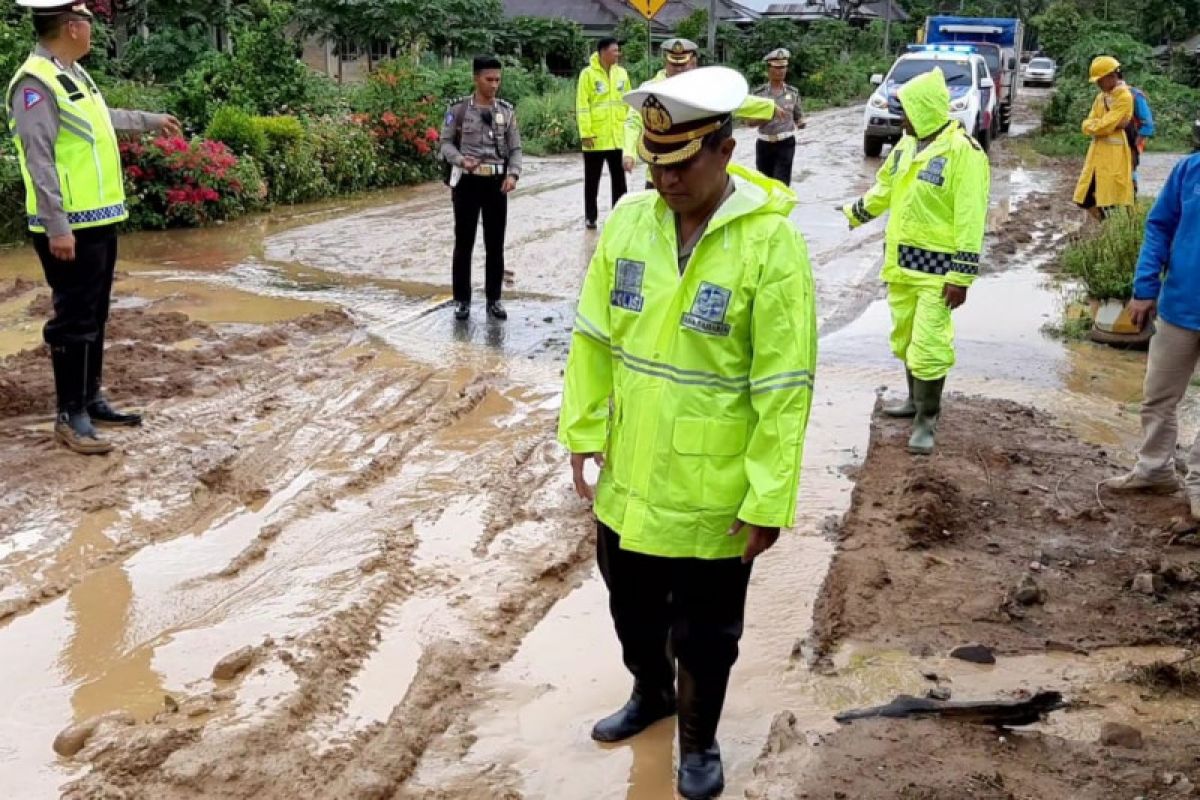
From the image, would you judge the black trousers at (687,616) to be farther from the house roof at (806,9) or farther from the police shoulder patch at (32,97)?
the house roof at (806,9)

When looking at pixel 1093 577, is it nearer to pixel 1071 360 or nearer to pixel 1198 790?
pixel 1198 790

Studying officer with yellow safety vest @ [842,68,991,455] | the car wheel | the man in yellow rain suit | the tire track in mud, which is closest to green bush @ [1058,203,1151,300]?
the man in yellow rain suit

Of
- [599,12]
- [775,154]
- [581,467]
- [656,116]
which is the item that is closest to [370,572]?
[581,467]

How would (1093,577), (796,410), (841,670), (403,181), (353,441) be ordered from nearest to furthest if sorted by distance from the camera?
(796,410), (841,670), (1093,577), (353,441), (403,181)

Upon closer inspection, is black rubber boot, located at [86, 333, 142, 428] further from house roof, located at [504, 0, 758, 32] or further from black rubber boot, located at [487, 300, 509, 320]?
house roof, located at [504, 0, 758, 32]

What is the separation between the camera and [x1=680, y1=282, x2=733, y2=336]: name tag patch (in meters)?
3.05

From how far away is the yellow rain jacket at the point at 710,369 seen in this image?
9.95ft

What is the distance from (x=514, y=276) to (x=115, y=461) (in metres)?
5.34

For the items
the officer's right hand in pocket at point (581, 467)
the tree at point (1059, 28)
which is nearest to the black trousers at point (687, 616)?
the officer's right hand in pocket at point (581, 467)

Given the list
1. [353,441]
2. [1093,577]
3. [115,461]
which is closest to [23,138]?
[115,461]

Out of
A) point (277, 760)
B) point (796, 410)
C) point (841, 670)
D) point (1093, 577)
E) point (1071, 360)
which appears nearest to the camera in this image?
point (796, 410)

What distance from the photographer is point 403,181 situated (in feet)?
55.9

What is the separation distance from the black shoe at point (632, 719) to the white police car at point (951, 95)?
1767 centimetres

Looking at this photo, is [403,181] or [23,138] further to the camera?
[403,181]
